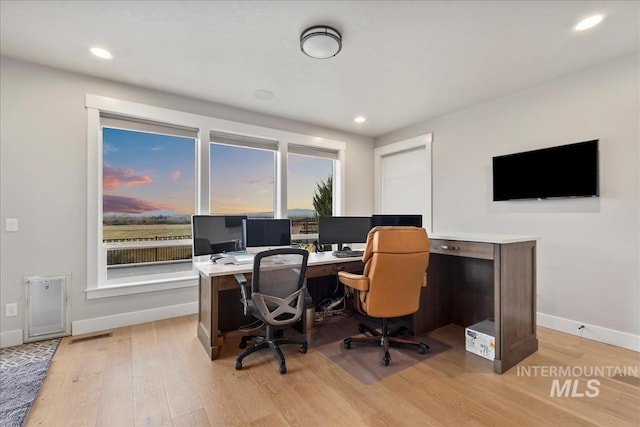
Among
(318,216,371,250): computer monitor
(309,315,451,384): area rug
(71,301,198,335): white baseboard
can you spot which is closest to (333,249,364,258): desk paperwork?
(318,216,371,250): computer monitor

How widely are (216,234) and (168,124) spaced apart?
1549 mm

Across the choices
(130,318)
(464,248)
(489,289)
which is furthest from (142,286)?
(489,289)

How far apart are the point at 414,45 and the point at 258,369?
2995 mm

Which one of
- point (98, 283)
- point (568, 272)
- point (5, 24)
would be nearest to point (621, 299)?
point (568, 272)

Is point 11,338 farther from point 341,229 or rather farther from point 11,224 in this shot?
point 341,229

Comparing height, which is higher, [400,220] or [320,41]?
[320,41]

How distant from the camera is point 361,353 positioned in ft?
8.13

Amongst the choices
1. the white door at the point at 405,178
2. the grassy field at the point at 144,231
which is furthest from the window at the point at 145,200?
the white door at the point at 405,178

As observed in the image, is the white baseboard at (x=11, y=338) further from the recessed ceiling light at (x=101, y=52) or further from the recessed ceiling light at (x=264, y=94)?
the recessed ceiling light at (x=264, y=94)

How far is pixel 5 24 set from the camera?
217 cm

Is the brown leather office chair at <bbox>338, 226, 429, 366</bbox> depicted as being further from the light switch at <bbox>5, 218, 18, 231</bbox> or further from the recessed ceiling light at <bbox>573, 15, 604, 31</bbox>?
the light switch at <bbox>5, 218, 18, 231</bbox>

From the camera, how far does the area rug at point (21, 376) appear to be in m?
1.70

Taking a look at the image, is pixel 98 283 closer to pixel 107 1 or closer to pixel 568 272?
pixel 107 1

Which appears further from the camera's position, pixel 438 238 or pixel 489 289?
pixel 489 289
